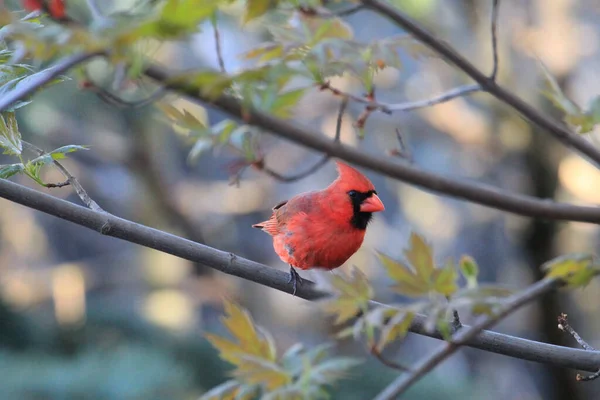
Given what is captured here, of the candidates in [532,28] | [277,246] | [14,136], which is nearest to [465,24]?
[532,28]

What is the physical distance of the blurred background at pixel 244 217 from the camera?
3285 millimetres

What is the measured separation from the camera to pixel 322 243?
181 cm

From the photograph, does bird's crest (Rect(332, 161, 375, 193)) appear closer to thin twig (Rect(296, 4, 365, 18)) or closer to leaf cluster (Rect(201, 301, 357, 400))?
thin twig (Rect(296, 4, 365, 18))

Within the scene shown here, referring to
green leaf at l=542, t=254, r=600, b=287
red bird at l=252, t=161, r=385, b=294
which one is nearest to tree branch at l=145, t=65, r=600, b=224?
green leaf at l=542, t=254, r=600, b=287

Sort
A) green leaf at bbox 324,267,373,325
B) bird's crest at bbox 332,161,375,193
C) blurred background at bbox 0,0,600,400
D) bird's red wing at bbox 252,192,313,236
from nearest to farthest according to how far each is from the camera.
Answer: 1. green leaf at bbox 324,267,373,325
2. bird's crest at bbox 332,161,375,193
3. bird's red wing at bbox 252,192,313,236
4. blurred background at bbox 0,0,600,400

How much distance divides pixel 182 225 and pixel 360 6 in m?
3.50

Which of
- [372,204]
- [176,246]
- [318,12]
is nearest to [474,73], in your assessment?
[318,12]

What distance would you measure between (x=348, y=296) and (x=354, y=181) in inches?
43.1

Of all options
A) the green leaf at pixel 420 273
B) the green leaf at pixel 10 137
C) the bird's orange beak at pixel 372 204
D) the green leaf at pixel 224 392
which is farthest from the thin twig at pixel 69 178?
the bird's orange beak at pixel 372 204

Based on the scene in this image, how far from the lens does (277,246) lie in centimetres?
192

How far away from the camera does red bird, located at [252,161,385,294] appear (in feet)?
5.91

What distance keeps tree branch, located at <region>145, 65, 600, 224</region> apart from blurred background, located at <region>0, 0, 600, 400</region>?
254 centimetres

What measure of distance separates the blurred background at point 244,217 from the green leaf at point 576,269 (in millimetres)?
2533

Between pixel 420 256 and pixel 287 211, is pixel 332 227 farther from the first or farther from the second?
pixel 420 256
